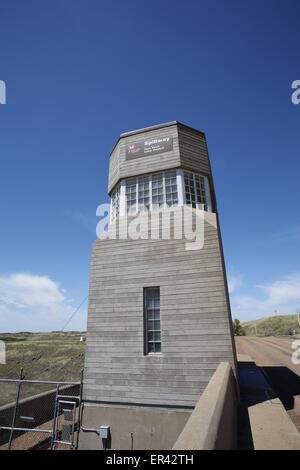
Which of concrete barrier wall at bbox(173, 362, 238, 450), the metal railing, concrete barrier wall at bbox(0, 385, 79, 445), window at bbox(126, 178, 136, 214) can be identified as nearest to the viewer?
concrete barrier wall at bbox(173, 362, 238, 450)

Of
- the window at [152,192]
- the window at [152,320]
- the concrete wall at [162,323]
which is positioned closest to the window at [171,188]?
the window at [152,192]

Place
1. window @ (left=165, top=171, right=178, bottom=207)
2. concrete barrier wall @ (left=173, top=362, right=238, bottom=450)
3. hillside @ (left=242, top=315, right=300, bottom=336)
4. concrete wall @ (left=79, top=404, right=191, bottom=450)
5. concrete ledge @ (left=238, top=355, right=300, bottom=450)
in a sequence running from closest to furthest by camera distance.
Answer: concrete barrier wall @ (left=173, top=362, right=238, bottom=450), concrete ledge @ (left=238, top=355, right=300, bottom=450), concrete wall @ (left=79, top=404, right=191, bottom=450), window @ (left=165, top=171, right=178, bottom=207), hillside @ (left=242, top=315, right=300, bottom=336)

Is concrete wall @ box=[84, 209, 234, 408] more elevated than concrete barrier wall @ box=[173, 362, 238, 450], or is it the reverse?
concrete wall @ box=[84, 209, 234, 408]

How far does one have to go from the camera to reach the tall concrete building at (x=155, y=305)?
7.85m

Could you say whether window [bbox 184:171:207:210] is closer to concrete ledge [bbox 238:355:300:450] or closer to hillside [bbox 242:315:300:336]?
concrete ledge [bbox 238:355:300:450]

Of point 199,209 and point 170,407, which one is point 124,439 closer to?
point 170,407

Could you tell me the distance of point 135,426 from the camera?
786 cm

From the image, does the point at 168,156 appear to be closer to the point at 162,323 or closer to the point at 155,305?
the point at 155,305

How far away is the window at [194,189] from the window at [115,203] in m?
2.80

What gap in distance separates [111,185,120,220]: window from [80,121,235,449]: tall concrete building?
0.24 m

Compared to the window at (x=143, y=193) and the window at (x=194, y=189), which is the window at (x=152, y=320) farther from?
the window at (x=194, y=189)

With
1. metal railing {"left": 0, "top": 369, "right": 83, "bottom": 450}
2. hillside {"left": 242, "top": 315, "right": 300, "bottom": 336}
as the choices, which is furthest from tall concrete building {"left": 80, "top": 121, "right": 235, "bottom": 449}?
hillside {"left": 242, "top": 315, "right": 300, "bottom": 336}

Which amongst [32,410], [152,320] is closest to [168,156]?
[152,320]

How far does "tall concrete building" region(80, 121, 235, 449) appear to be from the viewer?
7848mm
